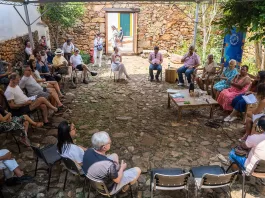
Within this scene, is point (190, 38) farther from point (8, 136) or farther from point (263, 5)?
point (8, 136)

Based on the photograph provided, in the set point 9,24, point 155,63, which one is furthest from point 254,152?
point 9,24

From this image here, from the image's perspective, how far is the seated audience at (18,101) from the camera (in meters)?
4.26

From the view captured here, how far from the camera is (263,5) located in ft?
13.8

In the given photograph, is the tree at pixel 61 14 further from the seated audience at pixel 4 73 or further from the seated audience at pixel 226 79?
the seated audience at pixel 226 79

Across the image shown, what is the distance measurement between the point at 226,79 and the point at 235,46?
4.92 feet

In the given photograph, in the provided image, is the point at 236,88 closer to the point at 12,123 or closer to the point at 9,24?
the point at 12,123

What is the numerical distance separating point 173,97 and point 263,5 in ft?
7.81

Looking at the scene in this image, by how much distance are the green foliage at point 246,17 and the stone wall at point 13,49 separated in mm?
5665

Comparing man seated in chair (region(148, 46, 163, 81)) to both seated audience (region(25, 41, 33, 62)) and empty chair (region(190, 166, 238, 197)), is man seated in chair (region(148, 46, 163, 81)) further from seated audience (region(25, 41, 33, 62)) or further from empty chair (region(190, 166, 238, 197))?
empty chair (region(190, 166, 238, 197))

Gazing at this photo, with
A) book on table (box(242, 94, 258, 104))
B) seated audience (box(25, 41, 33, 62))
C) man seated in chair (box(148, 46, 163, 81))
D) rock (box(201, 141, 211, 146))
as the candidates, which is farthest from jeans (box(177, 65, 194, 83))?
seated audience (box(25, 41, 33, 62))

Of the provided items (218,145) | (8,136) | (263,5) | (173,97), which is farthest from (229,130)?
(8,136)

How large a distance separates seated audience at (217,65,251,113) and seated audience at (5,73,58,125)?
12.5 feet

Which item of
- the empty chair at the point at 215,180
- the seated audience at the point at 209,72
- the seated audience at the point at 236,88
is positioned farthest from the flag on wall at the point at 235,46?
the empty chair at the point at 215,180

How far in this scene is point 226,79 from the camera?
5883mm
